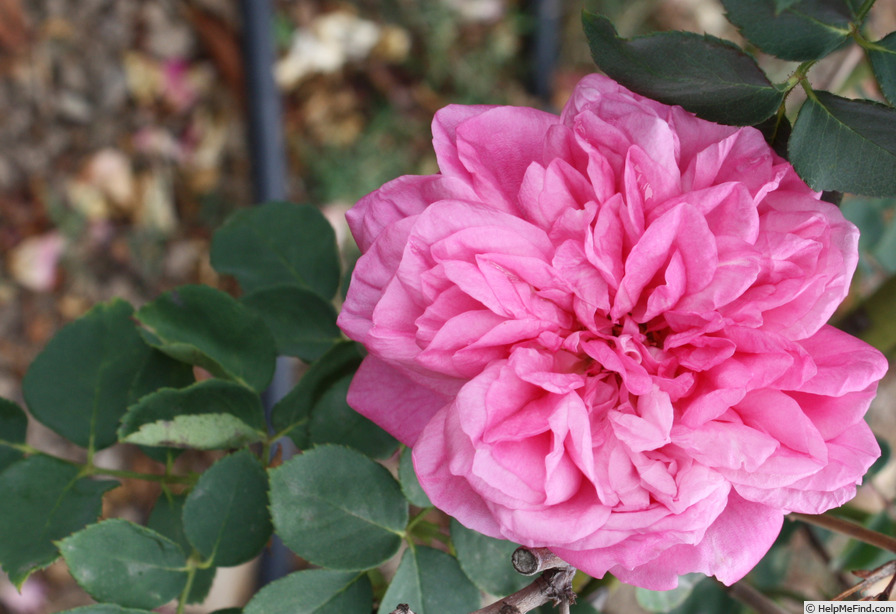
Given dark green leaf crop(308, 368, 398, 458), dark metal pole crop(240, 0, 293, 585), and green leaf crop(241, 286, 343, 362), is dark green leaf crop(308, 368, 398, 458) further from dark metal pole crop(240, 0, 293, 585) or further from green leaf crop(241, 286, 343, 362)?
dark metal pole crop(240, 0, 293, 585)

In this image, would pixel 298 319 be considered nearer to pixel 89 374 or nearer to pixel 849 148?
pixel 89 374

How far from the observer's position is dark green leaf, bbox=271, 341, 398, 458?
474 mm

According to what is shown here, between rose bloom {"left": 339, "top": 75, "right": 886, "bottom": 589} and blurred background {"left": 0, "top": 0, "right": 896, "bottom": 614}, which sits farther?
blurred background {"left": 0, "top": 0, "right": 896, "bottom": 614}

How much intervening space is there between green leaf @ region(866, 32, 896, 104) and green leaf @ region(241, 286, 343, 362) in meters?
0.37

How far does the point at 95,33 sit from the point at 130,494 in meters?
0.84

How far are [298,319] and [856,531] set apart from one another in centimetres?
38

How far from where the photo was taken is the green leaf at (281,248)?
58 centimetres

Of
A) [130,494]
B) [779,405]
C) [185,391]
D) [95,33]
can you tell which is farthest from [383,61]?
[779,405]

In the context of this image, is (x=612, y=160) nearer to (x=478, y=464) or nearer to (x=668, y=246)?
(x=668, y=246)

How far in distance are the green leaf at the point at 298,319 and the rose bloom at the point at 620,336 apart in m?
0.17

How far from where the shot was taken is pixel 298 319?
0.55 metres

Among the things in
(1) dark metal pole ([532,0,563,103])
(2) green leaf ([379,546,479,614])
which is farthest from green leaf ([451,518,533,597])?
(1) dark metal pole ([532,0,563,103])

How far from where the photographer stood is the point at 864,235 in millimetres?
658

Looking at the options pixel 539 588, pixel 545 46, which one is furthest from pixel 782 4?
pixel 545 46
